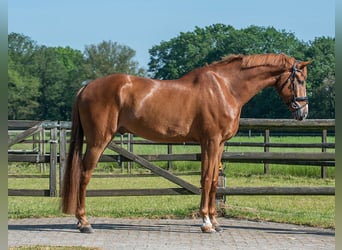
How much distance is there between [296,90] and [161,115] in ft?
5.73

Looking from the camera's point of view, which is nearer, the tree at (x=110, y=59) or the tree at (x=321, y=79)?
the tree at (x=321, y=79)

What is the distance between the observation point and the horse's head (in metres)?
7.25

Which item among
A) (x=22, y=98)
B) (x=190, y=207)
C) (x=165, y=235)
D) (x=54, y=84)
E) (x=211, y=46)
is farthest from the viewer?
(x=211, y=46)

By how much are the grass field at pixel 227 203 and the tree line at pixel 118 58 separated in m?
43.5

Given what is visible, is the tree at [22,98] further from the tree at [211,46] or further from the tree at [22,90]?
the tree at [211,46]

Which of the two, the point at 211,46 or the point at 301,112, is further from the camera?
the point at 211,46

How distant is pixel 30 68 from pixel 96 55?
8.42 meters

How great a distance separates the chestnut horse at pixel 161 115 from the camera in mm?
7172

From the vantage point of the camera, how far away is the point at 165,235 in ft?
22.9

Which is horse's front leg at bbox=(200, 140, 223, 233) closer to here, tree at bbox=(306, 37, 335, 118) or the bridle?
the bridle

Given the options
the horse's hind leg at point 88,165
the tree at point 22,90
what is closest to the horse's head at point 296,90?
the horse's hind leg at point 88,165

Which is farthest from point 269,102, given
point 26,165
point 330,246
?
point 330,246

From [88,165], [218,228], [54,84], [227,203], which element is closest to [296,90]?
[218,228]

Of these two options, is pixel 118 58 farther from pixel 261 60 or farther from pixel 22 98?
pixel 261 60
